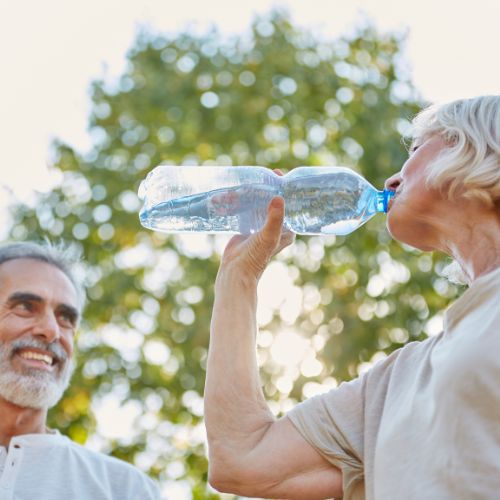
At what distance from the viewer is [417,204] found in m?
2.55

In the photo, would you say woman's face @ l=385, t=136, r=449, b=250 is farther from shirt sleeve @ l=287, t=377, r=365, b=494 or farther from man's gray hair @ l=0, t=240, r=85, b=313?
man's gray hair @ l=0, t=240, r=85, b=313

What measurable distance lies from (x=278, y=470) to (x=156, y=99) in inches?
342

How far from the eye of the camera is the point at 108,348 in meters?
9.91

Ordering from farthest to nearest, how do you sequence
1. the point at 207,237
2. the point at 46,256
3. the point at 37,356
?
the point at 207,237
the point at 46,256
the point at 37,356

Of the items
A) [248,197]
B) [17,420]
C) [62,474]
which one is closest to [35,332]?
[17,420]

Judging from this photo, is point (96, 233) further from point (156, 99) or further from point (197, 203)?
point (197, 203)

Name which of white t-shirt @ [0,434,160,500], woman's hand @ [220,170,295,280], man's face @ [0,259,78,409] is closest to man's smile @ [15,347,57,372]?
man's face @ [0,259,78,409]

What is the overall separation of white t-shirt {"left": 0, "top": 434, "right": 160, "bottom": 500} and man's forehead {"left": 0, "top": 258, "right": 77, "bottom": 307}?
0.58m

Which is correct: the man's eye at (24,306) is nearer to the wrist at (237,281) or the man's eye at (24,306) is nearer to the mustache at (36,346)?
the mustache at (36,346)

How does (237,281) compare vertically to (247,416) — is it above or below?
above

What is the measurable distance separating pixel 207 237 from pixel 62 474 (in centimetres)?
641

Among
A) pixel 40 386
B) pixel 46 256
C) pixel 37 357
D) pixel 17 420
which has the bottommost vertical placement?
pixel 17 420

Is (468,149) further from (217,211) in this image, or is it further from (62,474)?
(62,474)

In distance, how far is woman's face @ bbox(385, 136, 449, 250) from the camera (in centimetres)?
255
